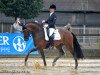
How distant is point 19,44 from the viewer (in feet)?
85.8

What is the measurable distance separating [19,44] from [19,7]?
28.1ft

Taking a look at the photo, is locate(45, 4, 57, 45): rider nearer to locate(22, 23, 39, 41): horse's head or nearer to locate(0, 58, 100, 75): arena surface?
locate(22, 23, 39, 41): horse's head

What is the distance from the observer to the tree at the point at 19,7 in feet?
112

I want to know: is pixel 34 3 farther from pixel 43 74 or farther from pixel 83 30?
pixel 43 74

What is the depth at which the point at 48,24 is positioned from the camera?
59.9ft

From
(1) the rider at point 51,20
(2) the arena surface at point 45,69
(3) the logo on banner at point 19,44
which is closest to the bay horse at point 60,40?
(1) the rider at point 51,20

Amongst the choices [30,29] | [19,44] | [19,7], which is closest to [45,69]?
[30,29]

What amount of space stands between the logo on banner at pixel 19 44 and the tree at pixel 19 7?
8.25m

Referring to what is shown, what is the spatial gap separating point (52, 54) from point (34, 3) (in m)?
9.03

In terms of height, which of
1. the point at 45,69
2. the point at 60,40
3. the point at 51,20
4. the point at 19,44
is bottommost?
the point at 19,44

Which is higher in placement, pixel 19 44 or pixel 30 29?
pixel 30 29

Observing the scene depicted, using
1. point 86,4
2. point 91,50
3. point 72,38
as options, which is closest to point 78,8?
point 86,4

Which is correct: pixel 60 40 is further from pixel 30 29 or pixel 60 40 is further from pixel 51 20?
pixel 30 29

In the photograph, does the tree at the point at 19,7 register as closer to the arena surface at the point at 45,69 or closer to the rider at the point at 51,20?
the arena surface at the point at 45,69
